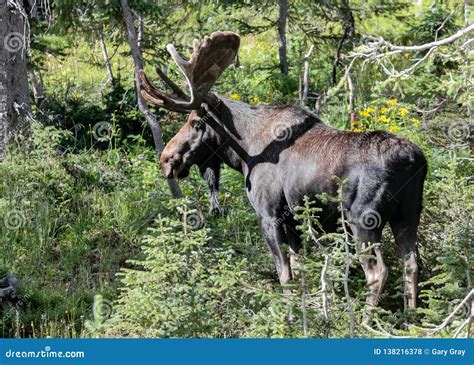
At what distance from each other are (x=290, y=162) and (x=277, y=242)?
814 mm

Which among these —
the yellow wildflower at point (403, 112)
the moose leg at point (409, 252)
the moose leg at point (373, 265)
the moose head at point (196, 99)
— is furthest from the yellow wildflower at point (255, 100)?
the moose leg at point (373, 265)

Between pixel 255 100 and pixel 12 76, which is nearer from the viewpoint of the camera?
pixel 12 76

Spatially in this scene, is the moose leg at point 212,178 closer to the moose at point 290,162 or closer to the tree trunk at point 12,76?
the moose at point 290,162

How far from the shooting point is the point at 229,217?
412 inches

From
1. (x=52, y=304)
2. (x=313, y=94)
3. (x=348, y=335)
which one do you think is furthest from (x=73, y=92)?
(x=348, y=335)

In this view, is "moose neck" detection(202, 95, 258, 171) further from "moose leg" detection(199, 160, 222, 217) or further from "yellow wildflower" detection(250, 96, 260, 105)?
"yellow wildflower" detection(250, 96, 260, 105)

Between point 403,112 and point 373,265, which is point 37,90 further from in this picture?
point 373,265

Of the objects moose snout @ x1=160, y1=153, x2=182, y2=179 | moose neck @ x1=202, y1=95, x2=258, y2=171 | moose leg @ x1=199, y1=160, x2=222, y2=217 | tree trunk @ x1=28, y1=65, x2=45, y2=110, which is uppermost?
tree trunk @ x1=28, y1=65, x2=45, y2=110

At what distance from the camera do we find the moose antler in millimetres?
8914

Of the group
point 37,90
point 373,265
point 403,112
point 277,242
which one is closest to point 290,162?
point 277,242

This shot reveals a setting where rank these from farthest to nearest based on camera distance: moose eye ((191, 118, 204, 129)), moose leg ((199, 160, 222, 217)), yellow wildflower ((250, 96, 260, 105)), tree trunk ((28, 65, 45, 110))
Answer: yellow wildflower ((250, 96, 260, 105)) → tree trunk ((28, 65, 45, 110)) → moose leg ((199, 160, 222, 217)) → moose eye ((191, 118, 204, 129))

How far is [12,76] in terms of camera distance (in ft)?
38.0

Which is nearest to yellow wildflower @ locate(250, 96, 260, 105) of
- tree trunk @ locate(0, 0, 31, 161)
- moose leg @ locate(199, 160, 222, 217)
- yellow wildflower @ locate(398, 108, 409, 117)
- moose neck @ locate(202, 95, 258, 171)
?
yellow wildflower @ locate(398, 108, 409, 117)

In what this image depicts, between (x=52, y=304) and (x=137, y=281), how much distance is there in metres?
1.48
